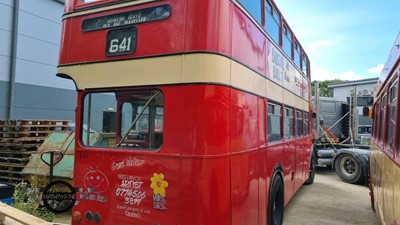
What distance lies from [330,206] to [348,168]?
3833mm

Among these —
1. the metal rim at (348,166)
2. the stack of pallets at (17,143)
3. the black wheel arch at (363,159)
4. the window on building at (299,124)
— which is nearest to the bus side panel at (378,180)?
the window on building at (299,124)

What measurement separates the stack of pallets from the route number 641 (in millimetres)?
5104

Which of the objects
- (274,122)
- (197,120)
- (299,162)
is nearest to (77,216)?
(197,120)

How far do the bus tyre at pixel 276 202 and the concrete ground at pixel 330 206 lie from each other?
920 millimetres

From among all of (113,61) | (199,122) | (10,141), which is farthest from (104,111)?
(10,141)

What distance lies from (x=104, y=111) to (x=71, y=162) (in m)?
2.98

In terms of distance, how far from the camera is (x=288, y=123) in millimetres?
6453

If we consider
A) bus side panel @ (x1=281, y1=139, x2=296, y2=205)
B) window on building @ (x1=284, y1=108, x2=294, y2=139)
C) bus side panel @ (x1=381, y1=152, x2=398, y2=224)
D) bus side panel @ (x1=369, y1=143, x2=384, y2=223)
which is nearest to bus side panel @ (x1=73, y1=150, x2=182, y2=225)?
bus side panel @ (x1=381, y1=152, x2=398, y2=224)

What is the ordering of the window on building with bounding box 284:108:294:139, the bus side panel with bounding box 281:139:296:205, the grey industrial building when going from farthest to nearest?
the grey industrial building
the window on building with bounding box 284:108:294:139
the bus side panel with bounding box 281:139:296:205

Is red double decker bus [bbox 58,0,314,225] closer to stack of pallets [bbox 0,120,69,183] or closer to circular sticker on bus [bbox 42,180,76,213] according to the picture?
circular sticker on bus [bbox 42,180,76,213]

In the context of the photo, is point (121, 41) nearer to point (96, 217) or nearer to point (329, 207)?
point (96, 217)

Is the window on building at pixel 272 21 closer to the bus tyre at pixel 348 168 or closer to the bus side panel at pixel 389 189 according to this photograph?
the bus side panel at pixel 389 189

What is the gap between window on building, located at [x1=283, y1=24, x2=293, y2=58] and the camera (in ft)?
20.0

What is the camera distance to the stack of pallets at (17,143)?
770cm
